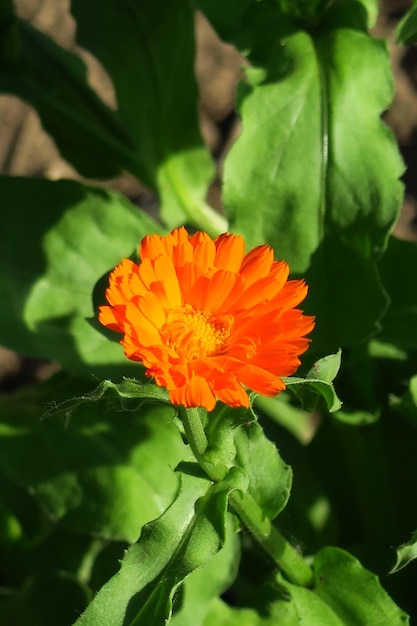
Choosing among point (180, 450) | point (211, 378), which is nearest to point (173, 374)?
point (211, 378)

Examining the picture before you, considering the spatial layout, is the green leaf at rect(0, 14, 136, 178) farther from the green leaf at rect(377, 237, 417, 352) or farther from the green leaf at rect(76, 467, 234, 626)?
the green leaf at rect(76, 467, 234, 626)

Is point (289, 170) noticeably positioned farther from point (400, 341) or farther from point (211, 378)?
point (211, 378)

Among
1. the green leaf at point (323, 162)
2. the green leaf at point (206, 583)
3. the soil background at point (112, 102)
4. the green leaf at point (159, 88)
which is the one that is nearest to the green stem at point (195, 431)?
the green leaf at point (323, 162)

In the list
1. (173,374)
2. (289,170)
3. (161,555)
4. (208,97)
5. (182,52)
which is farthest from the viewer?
(208,97)

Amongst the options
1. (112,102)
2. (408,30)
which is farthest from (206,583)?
(112,102)

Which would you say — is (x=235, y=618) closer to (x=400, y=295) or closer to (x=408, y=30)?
(x=400, y=295)

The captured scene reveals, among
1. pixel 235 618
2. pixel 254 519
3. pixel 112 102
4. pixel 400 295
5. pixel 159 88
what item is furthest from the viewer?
pixel 112 102

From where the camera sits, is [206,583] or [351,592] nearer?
[351,592]
